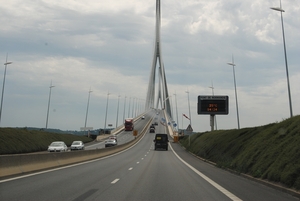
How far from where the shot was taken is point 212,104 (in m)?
52.7

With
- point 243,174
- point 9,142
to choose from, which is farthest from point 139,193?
point 9,142

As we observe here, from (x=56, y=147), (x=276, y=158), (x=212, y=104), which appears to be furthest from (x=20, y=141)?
(x=276, y=158)

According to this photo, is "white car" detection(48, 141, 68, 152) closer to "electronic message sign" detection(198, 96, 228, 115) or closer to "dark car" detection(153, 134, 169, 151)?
"electronic message sign" detection(198, 96, 228, 115)

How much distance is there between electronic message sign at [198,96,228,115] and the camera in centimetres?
5238

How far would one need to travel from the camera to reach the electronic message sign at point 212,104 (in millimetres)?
52375

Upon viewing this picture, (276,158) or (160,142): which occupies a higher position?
(160,142)

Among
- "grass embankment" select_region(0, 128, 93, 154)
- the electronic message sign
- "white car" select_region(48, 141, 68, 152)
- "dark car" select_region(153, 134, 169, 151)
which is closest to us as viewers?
"grass embankment" select_region(0, 128, 93, 154)

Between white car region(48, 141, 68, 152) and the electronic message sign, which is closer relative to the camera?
white car region(48, 141, 68, 152)

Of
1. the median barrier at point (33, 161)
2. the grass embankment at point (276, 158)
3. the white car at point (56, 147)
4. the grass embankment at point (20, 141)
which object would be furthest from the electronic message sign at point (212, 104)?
the grass embankment at point (276, 158)

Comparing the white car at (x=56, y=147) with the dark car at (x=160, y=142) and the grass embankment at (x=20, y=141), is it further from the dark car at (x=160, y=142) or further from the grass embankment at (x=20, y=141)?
the dark car at (x=160, y=142)

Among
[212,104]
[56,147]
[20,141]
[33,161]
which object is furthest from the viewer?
[212,104]

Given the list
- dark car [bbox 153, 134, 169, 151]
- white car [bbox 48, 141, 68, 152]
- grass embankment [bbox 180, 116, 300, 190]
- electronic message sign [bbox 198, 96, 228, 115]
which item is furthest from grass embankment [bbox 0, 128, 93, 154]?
grass embankment [bbox 180, 116, 300, 190]

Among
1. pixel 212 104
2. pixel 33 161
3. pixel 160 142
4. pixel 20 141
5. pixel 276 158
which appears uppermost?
pixel 212 104

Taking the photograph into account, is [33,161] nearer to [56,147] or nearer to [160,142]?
[56,147]
